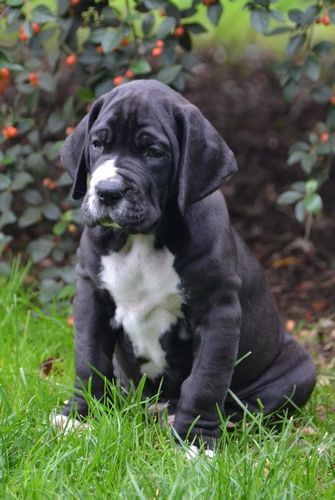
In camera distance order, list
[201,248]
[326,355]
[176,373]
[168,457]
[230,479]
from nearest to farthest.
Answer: [230,479], [168,457], [201,248], [176,373], [326,355]

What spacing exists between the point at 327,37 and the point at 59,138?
4502 millimetres

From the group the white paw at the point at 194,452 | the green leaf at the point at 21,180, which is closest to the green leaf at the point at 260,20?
the green leaf at the point at 21,180

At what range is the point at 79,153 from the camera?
3.92 m

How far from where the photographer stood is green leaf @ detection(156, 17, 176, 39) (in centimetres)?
497

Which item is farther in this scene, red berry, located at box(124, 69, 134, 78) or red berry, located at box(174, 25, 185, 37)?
red berry, located at box(174, 25, 185, 37)

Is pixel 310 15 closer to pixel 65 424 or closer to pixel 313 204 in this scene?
pixel 313 204

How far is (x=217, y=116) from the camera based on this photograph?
747 centimetres

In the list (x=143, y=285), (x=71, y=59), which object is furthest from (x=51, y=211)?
(x=143, y=285)

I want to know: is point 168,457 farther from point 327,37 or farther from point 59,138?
point 327,37

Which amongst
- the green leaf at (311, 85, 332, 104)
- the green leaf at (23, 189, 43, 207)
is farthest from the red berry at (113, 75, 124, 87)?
Answer: the green leaf at (311, 85, 332, 104)

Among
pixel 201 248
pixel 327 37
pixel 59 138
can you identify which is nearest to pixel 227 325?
pixel 201 248

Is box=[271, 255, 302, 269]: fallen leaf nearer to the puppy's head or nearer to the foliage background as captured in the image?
the foliage background

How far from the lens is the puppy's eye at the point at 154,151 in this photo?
12.0ft

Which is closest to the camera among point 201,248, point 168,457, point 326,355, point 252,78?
point 168,457
